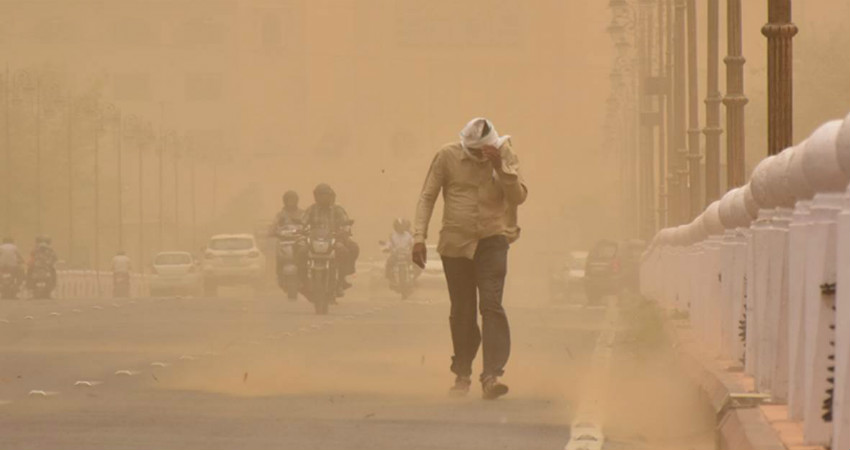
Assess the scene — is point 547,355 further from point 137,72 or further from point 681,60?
point 137,72

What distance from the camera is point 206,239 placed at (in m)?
157

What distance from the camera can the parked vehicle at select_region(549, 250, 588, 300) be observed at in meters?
68.8

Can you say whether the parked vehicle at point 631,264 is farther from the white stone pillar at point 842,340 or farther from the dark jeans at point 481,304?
Result: the white stone pillar at point 842,340

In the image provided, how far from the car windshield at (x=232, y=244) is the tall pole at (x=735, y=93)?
1654 inches

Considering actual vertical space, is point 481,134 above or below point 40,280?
above

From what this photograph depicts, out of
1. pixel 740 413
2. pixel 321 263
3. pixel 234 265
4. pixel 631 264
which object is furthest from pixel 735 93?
pixel 234 265

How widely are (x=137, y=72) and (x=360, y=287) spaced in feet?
326

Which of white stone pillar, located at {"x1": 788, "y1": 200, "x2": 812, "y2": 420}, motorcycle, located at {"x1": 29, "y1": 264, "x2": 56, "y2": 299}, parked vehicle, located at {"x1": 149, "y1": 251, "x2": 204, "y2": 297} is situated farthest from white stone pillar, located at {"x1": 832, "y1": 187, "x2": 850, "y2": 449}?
parked vehicle, located at {"x1": 149, "y1": 251, "x2": 204, "y2": 297}

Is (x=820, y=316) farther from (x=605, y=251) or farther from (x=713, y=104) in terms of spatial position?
(x=605, y=251)

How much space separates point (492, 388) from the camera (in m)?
15.0

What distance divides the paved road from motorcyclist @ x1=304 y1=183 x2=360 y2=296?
5.56m

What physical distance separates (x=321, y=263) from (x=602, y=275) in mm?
27295

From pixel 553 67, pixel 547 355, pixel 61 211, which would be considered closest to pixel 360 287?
pixel 61 211

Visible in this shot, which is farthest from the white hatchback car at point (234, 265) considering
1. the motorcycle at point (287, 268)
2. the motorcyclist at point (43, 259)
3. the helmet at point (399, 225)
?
the motorcycle at point (287, 268)
